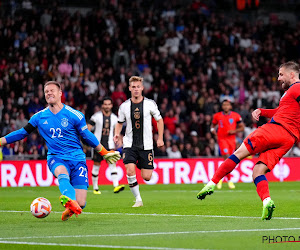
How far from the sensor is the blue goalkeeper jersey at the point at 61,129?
35.0 ft

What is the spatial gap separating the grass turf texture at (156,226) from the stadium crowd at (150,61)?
10.5 m

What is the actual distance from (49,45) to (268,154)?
18.3m

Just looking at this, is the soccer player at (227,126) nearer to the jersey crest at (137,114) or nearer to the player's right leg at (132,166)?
the jersey crest at (137,114)

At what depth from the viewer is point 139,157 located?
13.8 m

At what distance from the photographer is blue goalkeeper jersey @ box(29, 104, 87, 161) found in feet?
35.0

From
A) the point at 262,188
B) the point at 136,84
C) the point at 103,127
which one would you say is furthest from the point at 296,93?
the point at 103,127

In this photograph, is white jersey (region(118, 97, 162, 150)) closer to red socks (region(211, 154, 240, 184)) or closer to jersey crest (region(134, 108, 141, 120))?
jersey crest (region(134, 108, 141, 120))

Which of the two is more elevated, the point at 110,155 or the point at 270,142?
the point at 270,142

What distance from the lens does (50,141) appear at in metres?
10.7

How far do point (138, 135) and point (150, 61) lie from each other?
1538cm

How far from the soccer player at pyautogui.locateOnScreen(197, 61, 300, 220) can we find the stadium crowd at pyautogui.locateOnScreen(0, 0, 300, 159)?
1393cm

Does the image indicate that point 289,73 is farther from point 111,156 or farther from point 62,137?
point 62,137

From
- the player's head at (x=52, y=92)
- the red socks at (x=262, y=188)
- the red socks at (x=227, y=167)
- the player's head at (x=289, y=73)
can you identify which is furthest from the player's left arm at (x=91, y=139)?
the player's head at (x=289, y=73)

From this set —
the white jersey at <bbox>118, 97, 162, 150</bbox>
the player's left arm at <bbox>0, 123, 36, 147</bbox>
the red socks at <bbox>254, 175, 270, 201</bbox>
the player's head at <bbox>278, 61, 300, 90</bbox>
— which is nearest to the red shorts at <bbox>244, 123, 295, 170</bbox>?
the red socks at <bbox>254, 175, 270, 201</bbox>
